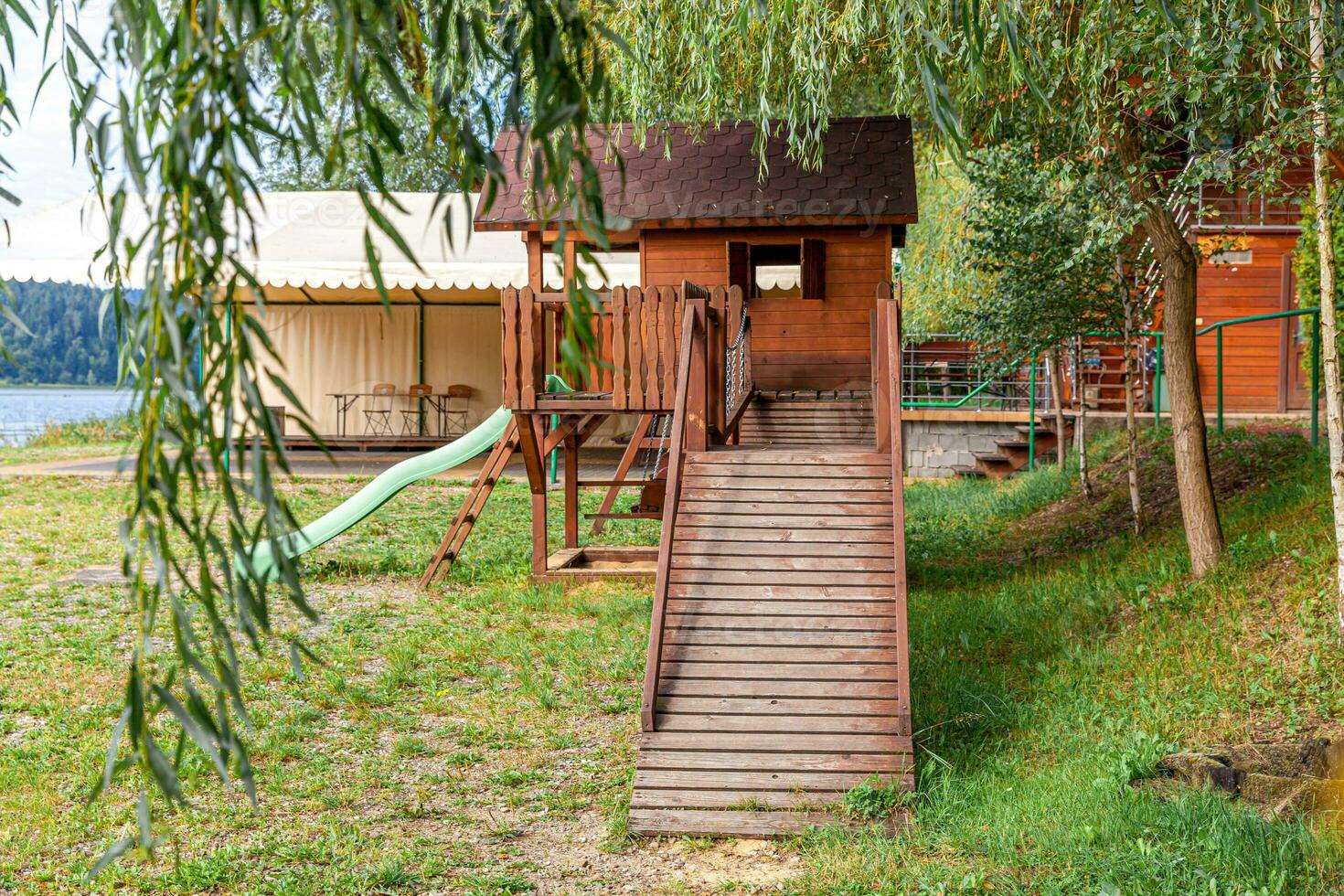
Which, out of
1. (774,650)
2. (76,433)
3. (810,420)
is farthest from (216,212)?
(76,433)

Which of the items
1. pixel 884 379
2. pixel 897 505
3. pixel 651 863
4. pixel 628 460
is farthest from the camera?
pixel 628 460

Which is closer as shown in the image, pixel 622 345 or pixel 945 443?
pixel 622 345

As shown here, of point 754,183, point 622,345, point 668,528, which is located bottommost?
point 668,528

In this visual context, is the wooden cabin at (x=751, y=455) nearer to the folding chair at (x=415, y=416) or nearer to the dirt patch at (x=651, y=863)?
the dirt patch at (x=651, y=863)

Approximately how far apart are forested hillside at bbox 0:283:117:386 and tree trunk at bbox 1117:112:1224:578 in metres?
6.45

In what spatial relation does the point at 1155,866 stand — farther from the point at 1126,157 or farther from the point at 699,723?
the point at 1126,157

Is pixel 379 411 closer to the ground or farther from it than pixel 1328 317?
closer to the ground

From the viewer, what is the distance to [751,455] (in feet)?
23.7

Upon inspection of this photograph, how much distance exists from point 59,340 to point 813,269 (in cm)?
3612

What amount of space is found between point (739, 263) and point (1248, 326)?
403 inches

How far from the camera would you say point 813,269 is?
426 inches

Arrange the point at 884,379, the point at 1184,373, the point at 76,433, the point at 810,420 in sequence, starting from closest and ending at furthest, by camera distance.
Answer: the point at 884,379 → the point at 1184,373 → the point at 810,420 → the point at 76,433

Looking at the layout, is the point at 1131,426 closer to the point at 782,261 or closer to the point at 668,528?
the point at 782,261

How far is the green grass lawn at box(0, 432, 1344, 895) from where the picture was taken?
4.34 m
